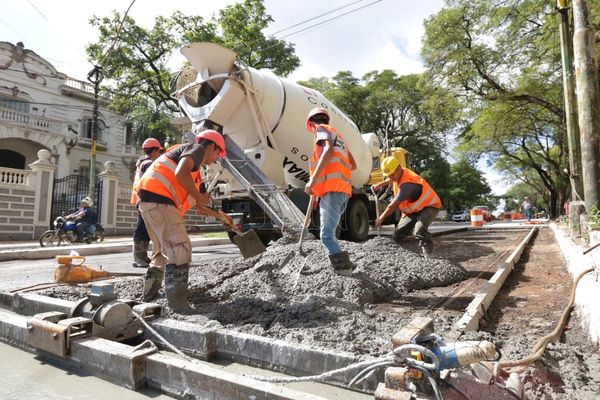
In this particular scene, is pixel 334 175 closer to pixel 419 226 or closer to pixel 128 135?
pixel 419 226

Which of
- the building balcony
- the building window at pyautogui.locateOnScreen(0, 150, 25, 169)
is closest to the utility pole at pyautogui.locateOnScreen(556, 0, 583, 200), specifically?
the building balcony

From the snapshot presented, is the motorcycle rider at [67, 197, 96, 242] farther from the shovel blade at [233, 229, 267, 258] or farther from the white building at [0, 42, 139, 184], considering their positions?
the white building at [0, 42, 139, 184]

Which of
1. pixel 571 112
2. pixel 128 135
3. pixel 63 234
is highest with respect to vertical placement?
pixel 128 135

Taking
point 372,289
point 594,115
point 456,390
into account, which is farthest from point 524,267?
point 456,390

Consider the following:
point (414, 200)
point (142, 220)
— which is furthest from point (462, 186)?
point (142, 220)

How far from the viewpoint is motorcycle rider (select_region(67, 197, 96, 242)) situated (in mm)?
10742

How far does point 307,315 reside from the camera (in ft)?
8.83

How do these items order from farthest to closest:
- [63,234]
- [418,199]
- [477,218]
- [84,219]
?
[477,218], [84,219], [63,234], [418,199]

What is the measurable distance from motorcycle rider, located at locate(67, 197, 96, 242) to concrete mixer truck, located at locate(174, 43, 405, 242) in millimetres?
5881

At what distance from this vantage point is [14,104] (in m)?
21.4

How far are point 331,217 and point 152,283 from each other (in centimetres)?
167

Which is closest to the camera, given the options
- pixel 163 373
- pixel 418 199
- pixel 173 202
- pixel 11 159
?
pixel 163 373

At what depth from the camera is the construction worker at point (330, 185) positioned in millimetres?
3561

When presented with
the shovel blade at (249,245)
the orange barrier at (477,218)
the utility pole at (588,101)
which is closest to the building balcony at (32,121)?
the shovel blade at (249,245)
